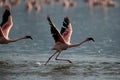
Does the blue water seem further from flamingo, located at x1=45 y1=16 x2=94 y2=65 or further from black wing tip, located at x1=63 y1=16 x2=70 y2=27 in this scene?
black wing tip, located at x1=63 y1=16 x2=70 y2=27

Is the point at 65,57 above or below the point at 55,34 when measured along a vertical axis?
below

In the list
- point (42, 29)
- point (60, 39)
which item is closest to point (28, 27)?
point (42, 29)

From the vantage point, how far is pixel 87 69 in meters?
22.9

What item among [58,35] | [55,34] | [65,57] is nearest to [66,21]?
[58,35]

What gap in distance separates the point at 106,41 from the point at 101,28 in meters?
8.53

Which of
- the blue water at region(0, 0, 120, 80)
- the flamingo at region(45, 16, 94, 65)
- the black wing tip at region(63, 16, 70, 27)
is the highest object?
the black wing tip at region(63, 16, 70, 27)

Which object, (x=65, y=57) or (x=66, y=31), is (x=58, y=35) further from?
(x=65, y=57)

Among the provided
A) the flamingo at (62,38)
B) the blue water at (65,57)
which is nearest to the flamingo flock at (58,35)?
the flamingo at (62,38)

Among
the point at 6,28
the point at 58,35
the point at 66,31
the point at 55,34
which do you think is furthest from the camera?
the point at 6,28

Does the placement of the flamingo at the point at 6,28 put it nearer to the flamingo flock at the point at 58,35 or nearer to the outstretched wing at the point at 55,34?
the flamingo flock at the point at 58,35

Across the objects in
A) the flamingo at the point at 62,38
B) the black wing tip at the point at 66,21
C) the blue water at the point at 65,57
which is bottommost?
the blue water at the point at 65,57

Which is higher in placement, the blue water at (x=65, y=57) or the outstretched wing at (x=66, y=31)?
the outstretched wing at (x=66, y=31)

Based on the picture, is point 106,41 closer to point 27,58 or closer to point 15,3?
point 27,58

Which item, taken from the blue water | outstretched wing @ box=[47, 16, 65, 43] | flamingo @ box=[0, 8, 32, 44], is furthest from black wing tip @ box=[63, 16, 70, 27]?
flamingo @ box=[0, 8, 32, 44]
